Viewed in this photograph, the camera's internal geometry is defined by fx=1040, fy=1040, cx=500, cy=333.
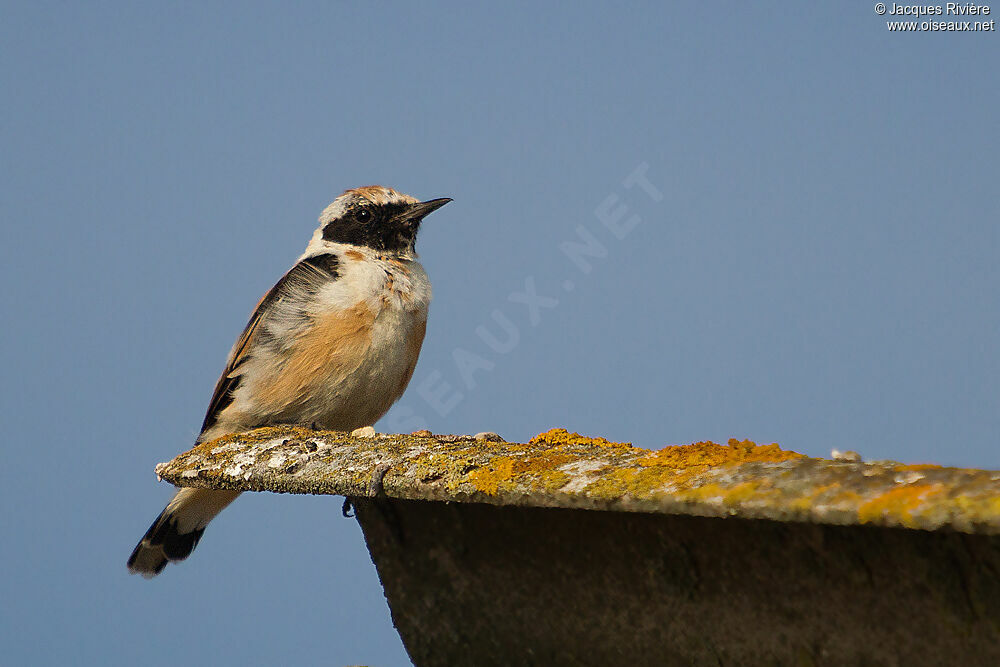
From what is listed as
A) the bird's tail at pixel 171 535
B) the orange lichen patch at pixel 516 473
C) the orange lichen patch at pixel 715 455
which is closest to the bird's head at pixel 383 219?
the bird's tail at pixel 171 535

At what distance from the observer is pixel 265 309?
17.4 feet

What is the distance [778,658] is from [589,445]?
29.8 inches

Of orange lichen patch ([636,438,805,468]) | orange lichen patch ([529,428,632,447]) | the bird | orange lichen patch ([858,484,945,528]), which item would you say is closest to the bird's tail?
the bird

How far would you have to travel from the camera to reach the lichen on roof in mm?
1931

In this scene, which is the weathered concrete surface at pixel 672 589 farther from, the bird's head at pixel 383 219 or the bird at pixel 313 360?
the bird's head at pixel 383 219

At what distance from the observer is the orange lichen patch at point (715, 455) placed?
238 centimetres

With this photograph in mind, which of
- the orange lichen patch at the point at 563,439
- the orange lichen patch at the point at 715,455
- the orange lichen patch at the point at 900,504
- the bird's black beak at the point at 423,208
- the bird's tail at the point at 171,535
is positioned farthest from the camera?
the bird's black beak at the point at 423,208

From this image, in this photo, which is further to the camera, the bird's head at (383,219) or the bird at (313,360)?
the bird's head at (383,219)

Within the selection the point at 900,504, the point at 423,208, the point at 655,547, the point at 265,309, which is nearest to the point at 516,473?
the point at 655,547

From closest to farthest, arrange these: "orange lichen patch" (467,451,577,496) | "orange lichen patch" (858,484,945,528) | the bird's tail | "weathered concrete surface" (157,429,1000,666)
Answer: "orange lichen patch" (858,484,945,528) → "weathered concrete surface" (157,429,1000,666) → "orange lichen patch" (467,451,577,496) → the bird's tail

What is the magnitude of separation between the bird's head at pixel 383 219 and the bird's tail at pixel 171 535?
1551 mm

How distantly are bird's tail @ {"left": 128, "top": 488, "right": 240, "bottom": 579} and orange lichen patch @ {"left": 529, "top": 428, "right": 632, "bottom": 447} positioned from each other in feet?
8.48

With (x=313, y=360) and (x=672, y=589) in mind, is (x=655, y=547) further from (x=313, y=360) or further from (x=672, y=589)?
(x=313, y=360)

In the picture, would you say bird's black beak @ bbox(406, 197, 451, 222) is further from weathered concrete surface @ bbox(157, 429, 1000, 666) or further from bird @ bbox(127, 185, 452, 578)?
weathered concrete surface @ bbox(157, 429, 1000, 666)
